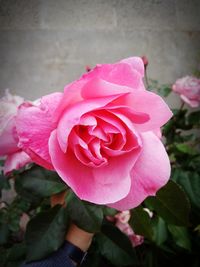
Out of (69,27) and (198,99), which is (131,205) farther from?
(69,27)

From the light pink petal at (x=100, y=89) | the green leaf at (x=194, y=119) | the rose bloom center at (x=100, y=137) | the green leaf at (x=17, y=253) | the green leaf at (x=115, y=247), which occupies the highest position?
the light pink petal at (x=100, y=89)

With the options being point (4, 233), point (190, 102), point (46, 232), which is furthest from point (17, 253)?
point (190, 102)

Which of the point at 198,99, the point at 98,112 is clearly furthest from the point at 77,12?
the point at 98,112

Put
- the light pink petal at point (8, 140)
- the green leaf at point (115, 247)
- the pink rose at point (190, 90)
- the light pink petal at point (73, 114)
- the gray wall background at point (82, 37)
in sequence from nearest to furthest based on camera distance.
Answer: the light pink petal at point (73, 114) < the light pink petal at point (8, 140) < the green leaf at point (115, 247) < the pink rose at point (190, 90) < the gray wall background at point (82, 37)

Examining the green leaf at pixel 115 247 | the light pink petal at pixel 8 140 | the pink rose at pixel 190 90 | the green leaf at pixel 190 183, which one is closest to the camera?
the light pink petal at pixel 8 140

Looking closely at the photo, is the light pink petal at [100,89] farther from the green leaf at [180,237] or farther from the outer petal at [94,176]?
the green leaf at [180,237]

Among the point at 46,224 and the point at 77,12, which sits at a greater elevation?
the point at 77,12

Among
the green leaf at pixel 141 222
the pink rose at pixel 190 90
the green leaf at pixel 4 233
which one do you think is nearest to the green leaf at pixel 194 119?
the pink rose at pixel 190 90
